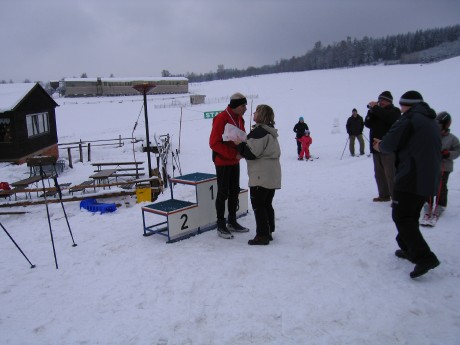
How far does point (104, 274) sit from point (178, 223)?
133cm

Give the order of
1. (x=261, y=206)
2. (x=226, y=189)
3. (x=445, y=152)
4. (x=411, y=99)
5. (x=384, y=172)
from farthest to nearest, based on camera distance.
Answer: (x=384, y=172), (x=445, y=152), (x=226, y=189), (x=261, y=206), (x=411, y=99)

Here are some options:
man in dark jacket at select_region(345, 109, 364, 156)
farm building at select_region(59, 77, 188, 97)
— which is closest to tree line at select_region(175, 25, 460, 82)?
farm building at select_region(59, 77, 188, 97)

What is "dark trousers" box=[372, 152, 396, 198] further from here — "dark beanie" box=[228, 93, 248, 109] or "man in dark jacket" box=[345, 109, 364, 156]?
"man in dark jacket" box=[345, 109, 364, 156]

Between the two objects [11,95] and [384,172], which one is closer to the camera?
[384,172]

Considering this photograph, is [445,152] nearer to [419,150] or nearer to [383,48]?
[419,150]

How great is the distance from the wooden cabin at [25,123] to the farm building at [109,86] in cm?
5467

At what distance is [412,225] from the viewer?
385cm

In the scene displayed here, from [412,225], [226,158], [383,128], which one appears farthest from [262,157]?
[383,128]

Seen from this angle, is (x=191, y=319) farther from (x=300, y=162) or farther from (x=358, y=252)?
(x=300, y=162)

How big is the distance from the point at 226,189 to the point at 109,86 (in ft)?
258

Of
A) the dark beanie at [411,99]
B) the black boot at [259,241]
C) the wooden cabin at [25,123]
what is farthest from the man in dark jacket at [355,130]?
the wooden cabin at [25,123]

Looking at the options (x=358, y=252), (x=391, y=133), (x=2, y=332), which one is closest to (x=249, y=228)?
(x=358, y=252)

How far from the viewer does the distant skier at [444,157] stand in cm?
546

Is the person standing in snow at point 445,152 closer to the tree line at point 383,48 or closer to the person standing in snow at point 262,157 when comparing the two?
the person standing in snow at point 262,157
